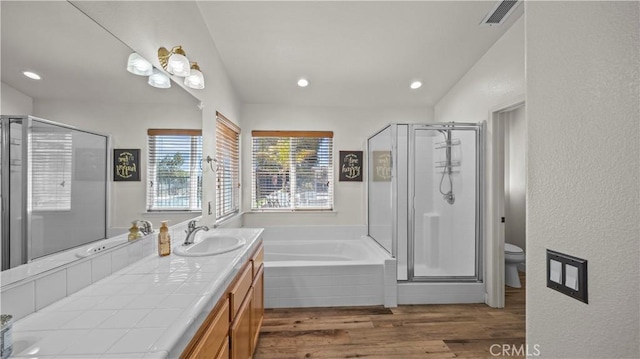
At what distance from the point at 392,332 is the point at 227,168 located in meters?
2.46

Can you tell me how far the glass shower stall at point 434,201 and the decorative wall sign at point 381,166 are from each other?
12mm

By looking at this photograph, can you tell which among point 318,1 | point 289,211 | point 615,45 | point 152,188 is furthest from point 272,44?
point 615,45

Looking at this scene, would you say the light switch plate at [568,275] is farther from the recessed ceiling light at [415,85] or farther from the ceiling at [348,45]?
the recessed ceiling light at [415,85]

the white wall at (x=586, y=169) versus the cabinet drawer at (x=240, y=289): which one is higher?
the white wall at (x=586, y=169)

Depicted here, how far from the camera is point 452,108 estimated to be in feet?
11.1

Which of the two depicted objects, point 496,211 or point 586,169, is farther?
point 496,211

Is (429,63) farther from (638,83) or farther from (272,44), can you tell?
(638,83)

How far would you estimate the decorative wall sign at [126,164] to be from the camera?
130cm

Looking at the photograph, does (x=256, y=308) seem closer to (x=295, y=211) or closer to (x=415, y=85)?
(x=295, y=211)

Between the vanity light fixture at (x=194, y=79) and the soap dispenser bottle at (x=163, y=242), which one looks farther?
the vanity light fixture at (x=194, y=79)

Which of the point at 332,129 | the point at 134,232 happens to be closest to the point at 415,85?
the point at 332,129

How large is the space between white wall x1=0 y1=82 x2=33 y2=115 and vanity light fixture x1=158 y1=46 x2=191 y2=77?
0.97 metres

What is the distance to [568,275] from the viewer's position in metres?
0.67

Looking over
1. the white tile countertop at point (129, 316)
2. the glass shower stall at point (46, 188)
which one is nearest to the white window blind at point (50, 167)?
the glass shower stall at point (46, 188)
